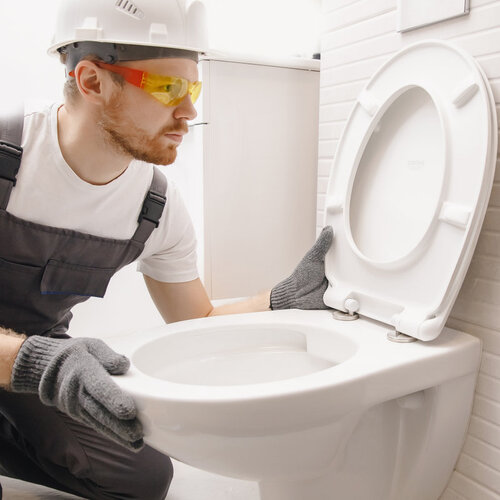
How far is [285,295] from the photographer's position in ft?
3.45

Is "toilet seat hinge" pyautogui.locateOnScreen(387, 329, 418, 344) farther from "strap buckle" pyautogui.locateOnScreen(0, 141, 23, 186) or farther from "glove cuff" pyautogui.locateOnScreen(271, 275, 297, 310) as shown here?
"strap buckle" pyautogui.locateOnScreen(0, 141, 23, 186)

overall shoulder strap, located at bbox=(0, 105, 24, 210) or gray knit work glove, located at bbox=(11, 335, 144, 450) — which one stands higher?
overall shoulder strap, located at bbox=(0, 105, 24, 210)

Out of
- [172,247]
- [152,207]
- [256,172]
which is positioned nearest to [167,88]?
[152,207]

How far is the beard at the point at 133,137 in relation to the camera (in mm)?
949

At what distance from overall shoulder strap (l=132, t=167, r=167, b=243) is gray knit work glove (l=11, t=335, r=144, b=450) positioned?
0.34 m

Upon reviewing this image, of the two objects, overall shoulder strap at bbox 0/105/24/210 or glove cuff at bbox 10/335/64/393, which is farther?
overall shoulder strap at bbox 0/105/24/210

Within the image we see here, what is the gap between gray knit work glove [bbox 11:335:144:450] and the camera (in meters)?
0.68

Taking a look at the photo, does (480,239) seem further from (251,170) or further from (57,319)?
(57,319)

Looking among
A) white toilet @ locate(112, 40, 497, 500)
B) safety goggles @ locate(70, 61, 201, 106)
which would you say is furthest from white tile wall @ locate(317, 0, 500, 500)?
safety goggles @ locate(70, 61, 201, 106)

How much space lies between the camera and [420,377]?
785 mm

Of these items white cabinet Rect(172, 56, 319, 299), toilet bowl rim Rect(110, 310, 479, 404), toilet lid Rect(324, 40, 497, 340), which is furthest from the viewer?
white cabinet Rect(172, 56, 319, 299)

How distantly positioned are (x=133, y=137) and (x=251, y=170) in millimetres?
430

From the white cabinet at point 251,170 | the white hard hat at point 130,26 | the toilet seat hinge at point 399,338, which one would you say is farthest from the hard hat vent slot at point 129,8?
the toilet seat hinge at point 399,338

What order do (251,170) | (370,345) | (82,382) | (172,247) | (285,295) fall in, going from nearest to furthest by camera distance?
(82,382) < (370,345) < (285,295) < (172,247) < (251,170)
